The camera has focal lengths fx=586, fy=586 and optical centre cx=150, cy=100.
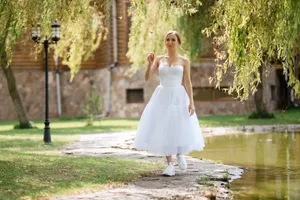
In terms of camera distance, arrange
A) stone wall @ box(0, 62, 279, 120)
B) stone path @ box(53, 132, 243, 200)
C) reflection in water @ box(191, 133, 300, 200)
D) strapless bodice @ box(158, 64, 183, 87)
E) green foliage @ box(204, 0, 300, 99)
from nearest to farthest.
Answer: stone path @ box(53, 132, 243, 200), reflection in water @ box(191, 133, 300, 200), green foliage @ box(204, 0, 300, 99), strapless bodice @ box(158, 64, 183, 87), stone wall @ box(0, 62, 279, 120)

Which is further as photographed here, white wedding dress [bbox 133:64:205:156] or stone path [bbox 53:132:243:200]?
white wedding dress [bbox 133:64:205:156]

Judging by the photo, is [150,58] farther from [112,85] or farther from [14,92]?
[112,85]

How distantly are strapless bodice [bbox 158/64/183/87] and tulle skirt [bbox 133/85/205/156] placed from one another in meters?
0.06

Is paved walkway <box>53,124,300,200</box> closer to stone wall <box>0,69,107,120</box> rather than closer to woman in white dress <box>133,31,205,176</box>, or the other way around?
woman in white dress <box>133,31,205,176</box>

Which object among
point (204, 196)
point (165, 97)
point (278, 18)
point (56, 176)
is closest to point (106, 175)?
point (56, 176)

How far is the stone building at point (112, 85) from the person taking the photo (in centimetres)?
2948

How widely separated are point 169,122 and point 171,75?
692 millimetres

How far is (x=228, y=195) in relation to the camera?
23.3 ft

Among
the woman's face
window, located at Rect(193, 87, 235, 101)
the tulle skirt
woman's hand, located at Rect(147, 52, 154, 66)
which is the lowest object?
the tulle skirt

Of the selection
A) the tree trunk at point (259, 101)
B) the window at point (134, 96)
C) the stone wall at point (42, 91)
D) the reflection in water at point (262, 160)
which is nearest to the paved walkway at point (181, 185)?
the reflection in water at point (262, 160)

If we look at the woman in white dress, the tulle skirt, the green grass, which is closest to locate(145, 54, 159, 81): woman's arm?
the woman in white dress

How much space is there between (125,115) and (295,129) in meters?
12.6

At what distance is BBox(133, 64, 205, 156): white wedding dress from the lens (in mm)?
8461

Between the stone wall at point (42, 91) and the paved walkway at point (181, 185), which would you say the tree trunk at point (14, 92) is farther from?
the paved walkway at point (181, 185)
